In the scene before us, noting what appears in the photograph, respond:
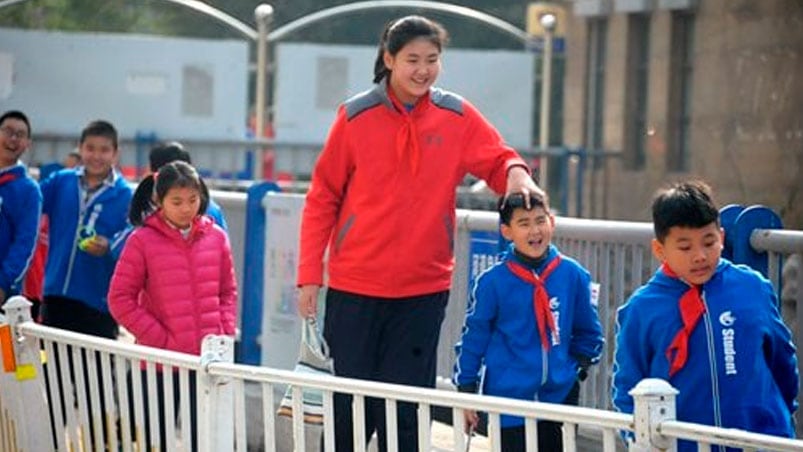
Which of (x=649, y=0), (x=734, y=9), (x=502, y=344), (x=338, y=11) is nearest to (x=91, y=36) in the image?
(x=338, y=11)

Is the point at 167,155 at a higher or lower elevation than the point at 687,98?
lower

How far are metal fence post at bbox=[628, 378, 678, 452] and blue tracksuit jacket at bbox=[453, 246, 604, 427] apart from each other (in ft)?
8.10

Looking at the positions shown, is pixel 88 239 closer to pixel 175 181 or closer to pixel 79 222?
pixel 79 222

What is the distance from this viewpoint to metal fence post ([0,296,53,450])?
7.83 meters

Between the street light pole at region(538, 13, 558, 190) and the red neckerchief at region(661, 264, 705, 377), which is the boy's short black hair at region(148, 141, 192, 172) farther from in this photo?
the street light pole at region(538, 13, 558, 190)

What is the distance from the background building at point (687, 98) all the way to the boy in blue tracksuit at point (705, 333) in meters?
8.74

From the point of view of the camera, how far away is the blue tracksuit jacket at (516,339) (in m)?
7.36

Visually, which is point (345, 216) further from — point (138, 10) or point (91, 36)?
point (138, 10)

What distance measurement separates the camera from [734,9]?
1744cm

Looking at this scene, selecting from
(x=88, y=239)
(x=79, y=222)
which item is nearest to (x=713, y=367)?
(x=88, y=239)

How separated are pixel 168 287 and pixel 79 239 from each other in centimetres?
192

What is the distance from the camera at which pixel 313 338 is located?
750 centimetres

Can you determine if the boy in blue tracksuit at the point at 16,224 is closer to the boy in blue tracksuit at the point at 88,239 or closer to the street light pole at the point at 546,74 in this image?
the boy in blue tracksuit at the point at 88,239

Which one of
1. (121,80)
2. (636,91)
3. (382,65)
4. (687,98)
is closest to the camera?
(382,65)
